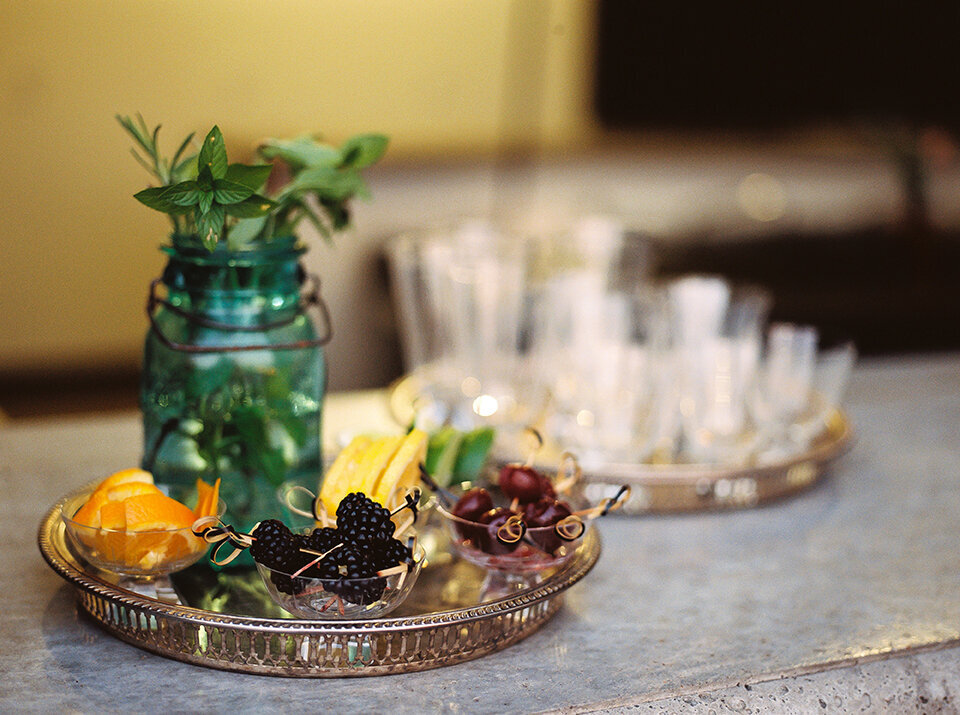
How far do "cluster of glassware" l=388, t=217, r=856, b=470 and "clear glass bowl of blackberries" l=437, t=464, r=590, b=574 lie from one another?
0.24m

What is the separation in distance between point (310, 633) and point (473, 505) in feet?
0.59

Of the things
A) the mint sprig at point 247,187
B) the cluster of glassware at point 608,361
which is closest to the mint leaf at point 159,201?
the mint sprig at point 247,187

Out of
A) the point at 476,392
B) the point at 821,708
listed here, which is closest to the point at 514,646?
the point at 821,708

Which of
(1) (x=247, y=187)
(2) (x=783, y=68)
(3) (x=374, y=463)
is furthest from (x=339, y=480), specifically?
(2) (x=783, y=68)

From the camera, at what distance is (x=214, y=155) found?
0.79 meters

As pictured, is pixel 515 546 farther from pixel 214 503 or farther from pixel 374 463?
pixel 214 503

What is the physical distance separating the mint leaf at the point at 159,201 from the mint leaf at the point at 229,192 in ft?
0.09

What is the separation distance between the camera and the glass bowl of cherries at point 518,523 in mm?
839

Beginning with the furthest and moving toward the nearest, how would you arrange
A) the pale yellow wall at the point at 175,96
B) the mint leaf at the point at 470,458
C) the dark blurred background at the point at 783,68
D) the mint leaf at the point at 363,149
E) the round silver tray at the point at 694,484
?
the dark blurred background at the point at 783,68
the pale yellow wall at the point at 175,96
the round silver tray at the point at 694,484
the mint leaf at the point at 470,458
the mint leaf at the point at 363,149

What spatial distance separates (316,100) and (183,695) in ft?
12.5

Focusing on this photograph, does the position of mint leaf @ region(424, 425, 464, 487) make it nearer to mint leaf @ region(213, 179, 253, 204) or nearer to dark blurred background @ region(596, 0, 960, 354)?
mint leaf @ region(213, 179, 253, 204)

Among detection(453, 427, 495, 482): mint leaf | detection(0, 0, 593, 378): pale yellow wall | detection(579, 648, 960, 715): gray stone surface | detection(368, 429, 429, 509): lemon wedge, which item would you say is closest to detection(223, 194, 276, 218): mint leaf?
detection(368, 429, 429, 509): lemon wedge

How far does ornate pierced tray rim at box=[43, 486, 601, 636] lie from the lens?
0.74 metres

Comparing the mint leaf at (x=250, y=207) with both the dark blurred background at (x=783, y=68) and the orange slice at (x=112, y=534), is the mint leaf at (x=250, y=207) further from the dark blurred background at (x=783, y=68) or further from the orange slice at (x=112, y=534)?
the dark blurred background at (x=783, y=68)
